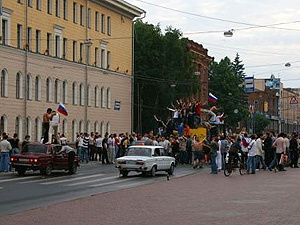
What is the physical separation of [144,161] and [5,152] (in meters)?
6.79

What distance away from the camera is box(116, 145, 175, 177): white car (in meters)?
31.6

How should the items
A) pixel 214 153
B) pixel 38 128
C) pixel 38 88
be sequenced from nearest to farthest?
1. pixel 214 153
2. pixel 38 128
3. pixel 38 88

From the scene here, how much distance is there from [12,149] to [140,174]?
6375mm

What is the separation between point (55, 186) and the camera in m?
26.8

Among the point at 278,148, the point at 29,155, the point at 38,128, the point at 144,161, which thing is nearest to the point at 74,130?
the point at 38,128

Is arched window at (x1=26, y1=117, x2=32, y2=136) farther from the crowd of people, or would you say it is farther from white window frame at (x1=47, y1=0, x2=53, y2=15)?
white window frame at (x1=47, y1=0, x2=53, y2=15)

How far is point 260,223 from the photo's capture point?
1505 centimetres

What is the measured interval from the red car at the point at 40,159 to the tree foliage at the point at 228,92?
8178 centimetres

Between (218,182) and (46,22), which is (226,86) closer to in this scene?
(46,22)

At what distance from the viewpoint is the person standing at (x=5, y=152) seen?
33.6 m

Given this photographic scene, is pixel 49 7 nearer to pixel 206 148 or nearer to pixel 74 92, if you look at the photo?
pixel 74 92

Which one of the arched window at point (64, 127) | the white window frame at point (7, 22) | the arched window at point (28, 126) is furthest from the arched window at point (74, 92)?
the white window frame at point (7, 22)

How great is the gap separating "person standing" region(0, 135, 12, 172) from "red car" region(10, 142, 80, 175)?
1.48m

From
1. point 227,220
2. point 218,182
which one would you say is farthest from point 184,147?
→ point 227,220
